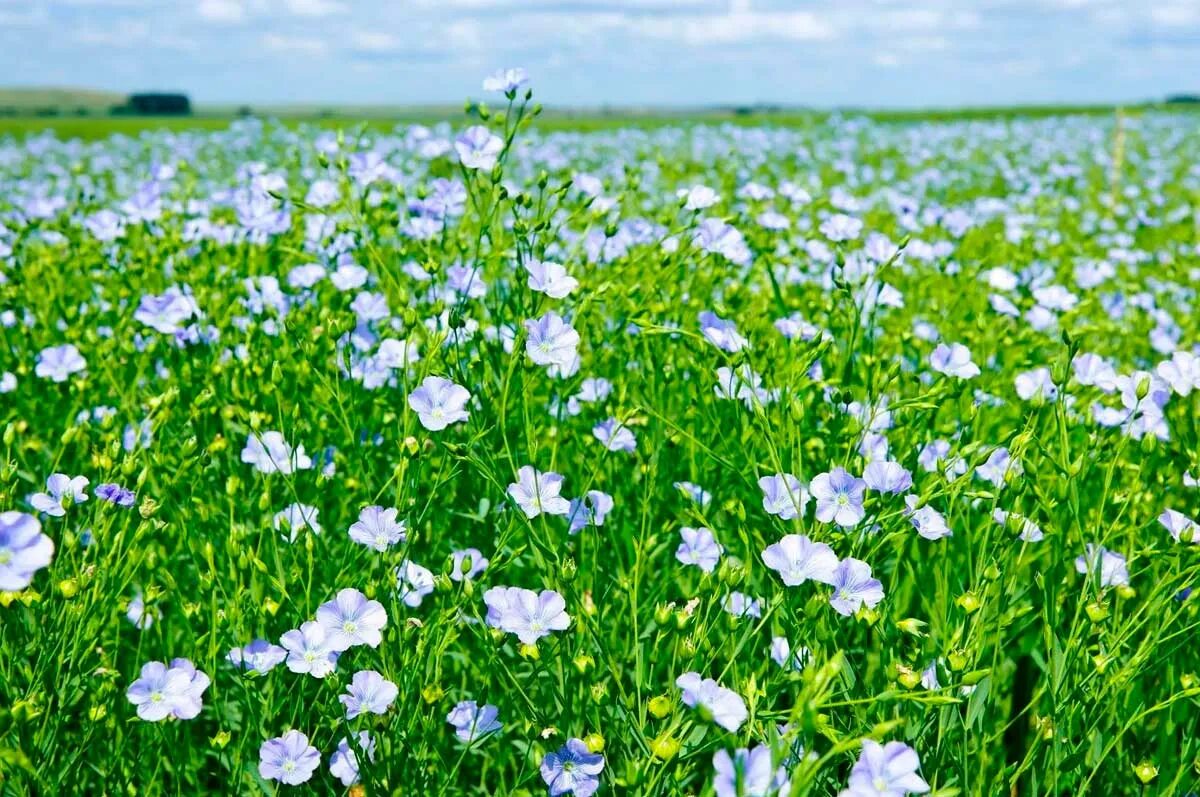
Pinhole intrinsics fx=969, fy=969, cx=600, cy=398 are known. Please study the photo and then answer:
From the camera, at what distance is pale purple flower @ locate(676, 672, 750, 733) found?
121 centimetres

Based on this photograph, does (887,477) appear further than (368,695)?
Yes

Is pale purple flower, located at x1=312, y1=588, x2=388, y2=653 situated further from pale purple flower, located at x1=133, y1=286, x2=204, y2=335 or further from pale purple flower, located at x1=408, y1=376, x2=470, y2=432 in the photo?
pale purple flower, located at x1=133, y1=286, x2=204, y2=335

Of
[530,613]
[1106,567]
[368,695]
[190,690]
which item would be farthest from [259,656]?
[1106,567]

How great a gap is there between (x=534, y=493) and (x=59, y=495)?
0.86m

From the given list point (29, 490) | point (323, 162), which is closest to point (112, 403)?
point (29, 490)

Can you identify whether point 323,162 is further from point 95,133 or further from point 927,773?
point 95,133

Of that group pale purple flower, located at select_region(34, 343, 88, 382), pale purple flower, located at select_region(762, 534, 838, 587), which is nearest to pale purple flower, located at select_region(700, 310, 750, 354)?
pale purple flower, located at select_region(762, 534, 838, 587)

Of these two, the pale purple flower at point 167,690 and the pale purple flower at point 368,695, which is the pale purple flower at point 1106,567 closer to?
the pale purple flower at point 368,695

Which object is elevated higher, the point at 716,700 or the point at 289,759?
the point at 716,700

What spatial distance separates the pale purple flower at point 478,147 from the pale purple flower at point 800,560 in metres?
1.27

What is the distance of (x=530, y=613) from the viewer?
4.94ft

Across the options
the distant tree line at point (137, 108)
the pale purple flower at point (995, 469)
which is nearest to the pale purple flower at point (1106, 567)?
the pale purple flower at point (995, 469)

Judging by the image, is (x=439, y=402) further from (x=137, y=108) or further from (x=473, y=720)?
(x=137, y=108)

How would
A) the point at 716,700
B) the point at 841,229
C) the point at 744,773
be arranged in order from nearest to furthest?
1. the point at 744,773
2. the point at 716,700
3. the point at 841,229
